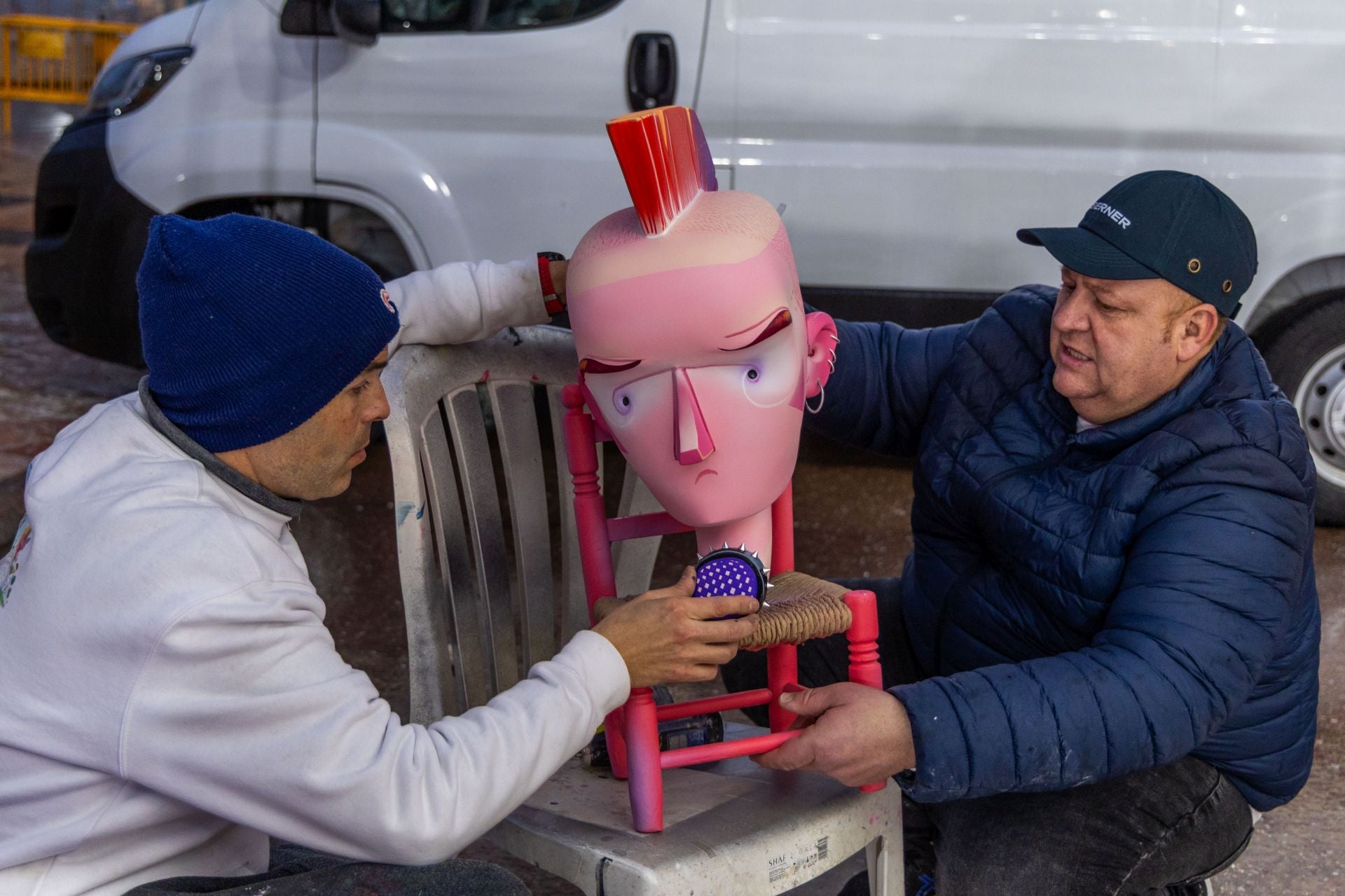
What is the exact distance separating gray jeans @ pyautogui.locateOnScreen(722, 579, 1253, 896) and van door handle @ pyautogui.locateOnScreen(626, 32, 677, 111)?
241cm

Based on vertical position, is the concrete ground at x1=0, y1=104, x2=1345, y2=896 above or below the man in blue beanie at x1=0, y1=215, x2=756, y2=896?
below

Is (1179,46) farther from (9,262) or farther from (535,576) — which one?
(9,262)

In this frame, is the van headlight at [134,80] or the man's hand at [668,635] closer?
the man's hand at [668,635]

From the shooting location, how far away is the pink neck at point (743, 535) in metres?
1.77

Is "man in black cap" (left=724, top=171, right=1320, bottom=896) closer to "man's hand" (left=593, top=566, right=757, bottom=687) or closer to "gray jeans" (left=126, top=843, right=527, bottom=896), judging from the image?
"man's hand" (left=593, top=566, right=757, bottom=687)

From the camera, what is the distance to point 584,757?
1.94 meters

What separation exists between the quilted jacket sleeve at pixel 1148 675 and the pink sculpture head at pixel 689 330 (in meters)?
0.35

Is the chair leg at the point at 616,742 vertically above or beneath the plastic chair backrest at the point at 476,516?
beneath

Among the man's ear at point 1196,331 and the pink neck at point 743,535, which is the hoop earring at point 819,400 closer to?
the pink neck at point 743,535

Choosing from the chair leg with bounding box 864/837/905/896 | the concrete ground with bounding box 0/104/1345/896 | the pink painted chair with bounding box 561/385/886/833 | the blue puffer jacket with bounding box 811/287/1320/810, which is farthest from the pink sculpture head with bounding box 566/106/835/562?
the concrete ground with bounding box 0/104/1345/896

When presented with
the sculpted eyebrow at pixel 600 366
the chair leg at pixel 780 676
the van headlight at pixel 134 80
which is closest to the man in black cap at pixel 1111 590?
the chair leg at pixel 780 676

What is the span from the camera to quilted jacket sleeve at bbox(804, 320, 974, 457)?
2.15 meters

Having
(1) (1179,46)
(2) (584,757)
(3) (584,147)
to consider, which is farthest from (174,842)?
(1) (1179,46)

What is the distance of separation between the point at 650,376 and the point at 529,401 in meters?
0.45
